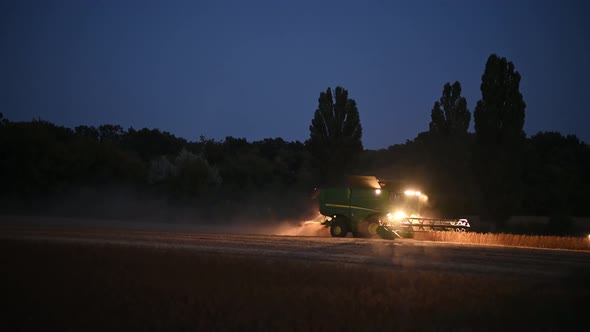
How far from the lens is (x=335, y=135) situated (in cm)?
5597

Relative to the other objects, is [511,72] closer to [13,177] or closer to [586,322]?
[586,322]

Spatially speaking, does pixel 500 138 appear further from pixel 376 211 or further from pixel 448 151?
pixel 376 211

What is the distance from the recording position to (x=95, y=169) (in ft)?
209

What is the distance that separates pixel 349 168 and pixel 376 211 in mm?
24393

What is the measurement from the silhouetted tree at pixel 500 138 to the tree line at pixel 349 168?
0.25 feet

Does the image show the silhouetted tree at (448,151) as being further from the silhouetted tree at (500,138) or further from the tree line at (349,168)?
the silhouetted tree at (500,138)

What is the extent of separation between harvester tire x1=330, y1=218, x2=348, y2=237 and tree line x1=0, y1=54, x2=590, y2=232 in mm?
10311

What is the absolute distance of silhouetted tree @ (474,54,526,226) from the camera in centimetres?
4366

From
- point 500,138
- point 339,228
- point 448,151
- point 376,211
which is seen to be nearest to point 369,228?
point 376,211

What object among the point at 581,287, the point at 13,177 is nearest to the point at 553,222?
the point at 581,287

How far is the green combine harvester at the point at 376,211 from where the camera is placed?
29.7 m

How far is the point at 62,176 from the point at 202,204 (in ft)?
48.2

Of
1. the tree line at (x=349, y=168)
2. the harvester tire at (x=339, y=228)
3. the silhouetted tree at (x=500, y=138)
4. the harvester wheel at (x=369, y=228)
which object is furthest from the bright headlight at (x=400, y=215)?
the silhouetted tree at (x=500, y=138)

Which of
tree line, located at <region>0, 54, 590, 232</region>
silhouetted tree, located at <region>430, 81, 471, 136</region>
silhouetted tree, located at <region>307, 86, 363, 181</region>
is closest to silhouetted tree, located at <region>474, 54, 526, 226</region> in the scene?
tree line, located at <region>0, 54, 590, 232</region>
